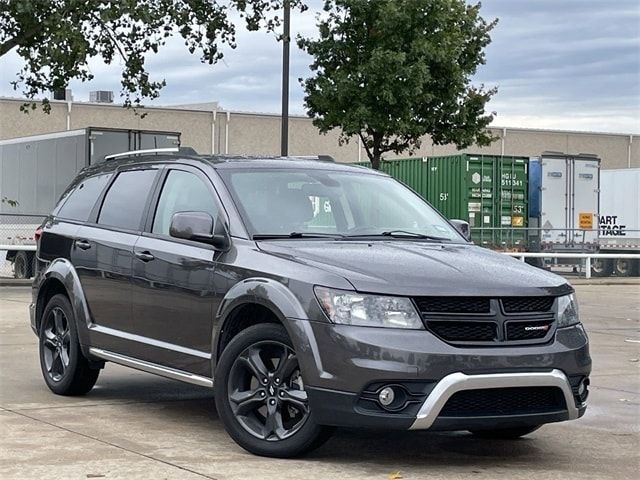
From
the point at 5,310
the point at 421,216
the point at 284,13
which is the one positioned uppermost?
the point at 284,13

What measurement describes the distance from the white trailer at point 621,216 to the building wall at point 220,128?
986cm

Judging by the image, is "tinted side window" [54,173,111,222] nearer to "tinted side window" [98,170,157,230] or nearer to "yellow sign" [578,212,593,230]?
"tinted side window" [98,170,157,230]

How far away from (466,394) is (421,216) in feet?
6.68

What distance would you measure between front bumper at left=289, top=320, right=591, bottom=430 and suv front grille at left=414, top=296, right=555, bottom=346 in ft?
0.25

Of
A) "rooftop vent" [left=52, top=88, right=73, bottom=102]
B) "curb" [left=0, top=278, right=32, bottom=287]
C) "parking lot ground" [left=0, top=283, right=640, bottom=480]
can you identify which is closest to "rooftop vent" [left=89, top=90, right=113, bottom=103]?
"rooftop vent" [left=52, top=88, right=73, bottom=102]

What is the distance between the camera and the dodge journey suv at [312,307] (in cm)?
639

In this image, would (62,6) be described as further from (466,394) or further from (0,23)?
(466,394)

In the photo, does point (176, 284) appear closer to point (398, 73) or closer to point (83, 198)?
point (83, 198)

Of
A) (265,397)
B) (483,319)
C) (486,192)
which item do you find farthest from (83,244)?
(486,192)

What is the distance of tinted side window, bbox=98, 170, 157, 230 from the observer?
28.1ft

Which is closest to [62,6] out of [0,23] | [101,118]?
[0,23]

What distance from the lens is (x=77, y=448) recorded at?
23.0 feet

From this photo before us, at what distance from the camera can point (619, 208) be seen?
131 ft

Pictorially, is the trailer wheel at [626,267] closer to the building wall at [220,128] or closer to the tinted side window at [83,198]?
the building wall at [220,128]
